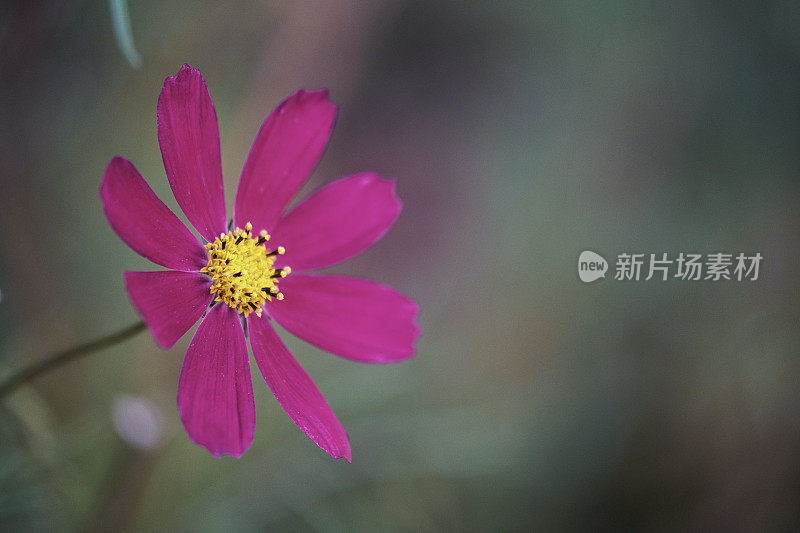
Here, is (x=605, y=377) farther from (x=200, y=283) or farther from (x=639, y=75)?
(x=200, y=283)

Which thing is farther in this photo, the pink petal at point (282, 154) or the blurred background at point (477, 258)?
the blurred background at point (477, 258)

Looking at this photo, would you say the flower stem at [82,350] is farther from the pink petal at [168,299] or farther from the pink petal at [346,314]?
the pink petal at [346,314]

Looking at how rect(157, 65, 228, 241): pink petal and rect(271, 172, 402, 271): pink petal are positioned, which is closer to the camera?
rect(157, 65, 228, 241): pink petal

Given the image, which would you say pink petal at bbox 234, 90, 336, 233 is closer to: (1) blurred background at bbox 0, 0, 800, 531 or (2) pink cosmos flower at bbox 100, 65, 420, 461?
(2) pink cosmos flower at bbox 100, 65, 420, 461

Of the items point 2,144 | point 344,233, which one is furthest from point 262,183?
point 2,144

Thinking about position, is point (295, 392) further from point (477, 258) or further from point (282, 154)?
point (477, 258)

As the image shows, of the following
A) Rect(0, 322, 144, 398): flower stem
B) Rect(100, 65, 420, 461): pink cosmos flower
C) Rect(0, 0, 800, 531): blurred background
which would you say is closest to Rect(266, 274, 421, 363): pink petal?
Rect(100, 65, 420, 461): pink cosmos flower

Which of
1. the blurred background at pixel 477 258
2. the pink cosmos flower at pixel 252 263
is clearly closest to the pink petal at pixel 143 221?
the pink cosmos flower at pixel 252 263
